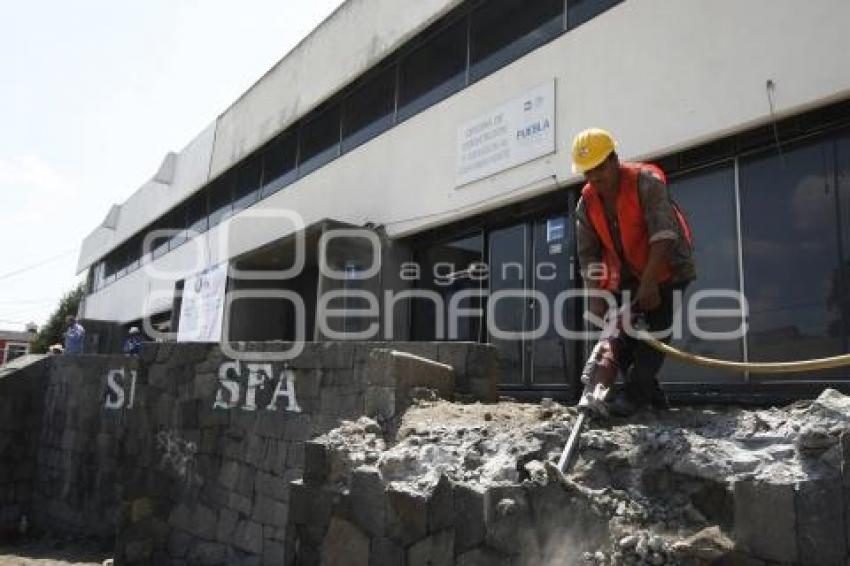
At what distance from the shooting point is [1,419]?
46.3 feet

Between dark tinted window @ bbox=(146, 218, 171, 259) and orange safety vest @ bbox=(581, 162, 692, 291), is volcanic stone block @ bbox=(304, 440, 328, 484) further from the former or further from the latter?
dark tinted window @ bbox=(146, 218, 171, 259)

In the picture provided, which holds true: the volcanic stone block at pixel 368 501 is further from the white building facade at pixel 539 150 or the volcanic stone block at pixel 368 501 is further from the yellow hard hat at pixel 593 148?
the white building facade at pixel 539 150

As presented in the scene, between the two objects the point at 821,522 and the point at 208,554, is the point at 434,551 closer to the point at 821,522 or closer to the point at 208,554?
the point at 821,522

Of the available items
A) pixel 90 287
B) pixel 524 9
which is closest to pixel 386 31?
pixel 524 9

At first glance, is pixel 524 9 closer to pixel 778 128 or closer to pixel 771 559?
pixel 778 128

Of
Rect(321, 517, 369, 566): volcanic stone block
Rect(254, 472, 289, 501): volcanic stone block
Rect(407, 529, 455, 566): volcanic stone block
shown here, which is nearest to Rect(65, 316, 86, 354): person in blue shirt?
Rect(254, 472, 289, 501): volcanic stone block

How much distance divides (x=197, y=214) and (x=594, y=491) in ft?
57.7

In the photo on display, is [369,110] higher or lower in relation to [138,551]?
higher

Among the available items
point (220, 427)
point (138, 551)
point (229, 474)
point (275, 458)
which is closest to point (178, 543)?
point (138, 551)

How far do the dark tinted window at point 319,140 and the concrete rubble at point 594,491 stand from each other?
8.96 m

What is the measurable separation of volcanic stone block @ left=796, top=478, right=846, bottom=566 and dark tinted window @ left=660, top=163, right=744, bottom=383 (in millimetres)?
3929

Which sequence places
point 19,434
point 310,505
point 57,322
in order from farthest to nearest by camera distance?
point 57,322
point 19,434
point 310,505

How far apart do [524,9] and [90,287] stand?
26.5m

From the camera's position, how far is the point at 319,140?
13570 millimetres
